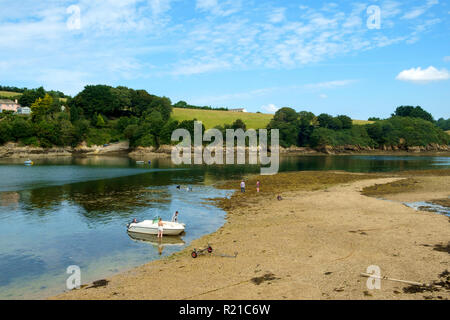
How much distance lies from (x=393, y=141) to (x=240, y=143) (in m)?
92.9

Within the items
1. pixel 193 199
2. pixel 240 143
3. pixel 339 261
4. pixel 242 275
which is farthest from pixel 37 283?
pixel 240 143

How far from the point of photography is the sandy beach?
15.4 meters

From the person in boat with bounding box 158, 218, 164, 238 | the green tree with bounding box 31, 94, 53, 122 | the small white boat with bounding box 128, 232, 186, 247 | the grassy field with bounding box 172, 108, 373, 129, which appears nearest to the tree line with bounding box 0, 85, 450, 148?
the green tree with bounding box 31, 94, 53, 122

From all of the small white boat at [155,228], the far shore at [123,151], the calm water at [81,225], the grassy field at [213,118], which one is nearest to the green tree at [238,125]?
the grassy field at [213,118]

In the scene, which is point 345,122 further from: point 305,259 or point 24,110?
point 305,259

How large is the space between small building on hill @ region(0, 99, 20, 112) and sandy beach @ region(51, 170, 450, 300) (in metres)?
172

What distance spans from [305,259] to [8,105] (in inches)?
7377

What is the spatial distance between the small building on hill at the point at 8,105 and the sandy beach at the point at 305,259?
172 m

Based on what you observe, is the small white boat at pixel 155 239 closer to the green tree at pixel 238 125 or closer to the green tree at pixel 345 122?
the green tree at pixel 238 125

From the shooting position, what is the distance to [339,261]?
18.7 meters

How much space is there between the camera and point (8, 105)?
16200cm

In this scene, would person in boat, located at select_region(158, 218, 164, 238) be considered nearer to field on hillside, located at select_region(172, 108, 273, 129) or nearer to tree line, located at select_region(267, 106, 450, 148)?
field on hillside, located at select_region(172, 108, 273, 129)

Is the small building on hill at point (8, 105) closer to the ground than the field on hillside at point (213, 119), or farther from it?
farther from it

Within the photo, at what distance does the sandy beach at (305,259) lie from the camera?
15.4 metres
